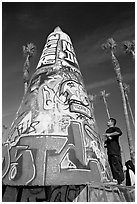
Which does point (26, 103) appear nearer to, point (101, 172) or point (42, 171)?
point (42, 171)

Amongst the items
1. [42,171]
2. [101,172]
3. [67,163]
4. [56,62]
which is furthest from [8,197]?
[56,62]

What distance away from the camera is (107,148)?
18.7 feet

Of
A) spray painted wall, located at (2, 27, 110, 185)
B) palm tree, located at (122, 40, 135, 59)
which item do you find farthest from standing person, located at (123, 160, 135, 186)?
palm tree, located at (122, 40, 135, 59)

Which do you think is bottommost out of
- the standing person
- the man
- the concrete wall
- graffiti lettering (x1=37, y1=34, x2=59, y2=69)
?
the concrete wall

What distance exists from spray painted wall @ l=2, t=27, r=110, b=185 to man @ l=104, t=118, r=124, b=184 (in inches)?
15.5

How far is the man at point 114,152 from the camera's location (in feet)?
18.0

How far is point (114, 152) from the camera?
554cm

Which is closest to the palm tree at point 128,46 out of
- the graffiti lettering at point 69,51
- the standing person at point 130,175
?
the graffiti lettering at point 69,51

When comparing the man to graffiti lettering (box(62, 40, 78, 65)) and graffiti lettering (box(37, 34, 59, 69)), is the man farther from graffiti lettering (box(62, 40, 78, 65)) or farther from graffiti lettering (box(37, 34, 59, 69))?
graffiti lettering (box(37, 34, 59, 69))

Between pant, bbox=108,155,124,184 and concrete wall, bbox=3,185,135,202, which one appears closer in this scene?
concrete wall, bbox=3,185,135,202

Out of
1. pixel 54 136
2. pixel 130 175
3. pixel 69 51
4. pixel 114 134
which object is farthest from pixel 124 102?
pixel 54 136

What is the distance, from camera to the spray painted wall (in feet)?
14.1

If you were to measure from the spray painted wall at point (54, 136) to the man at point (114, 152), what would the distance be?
1.30 feet

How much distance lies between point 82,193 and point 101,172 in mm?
831
